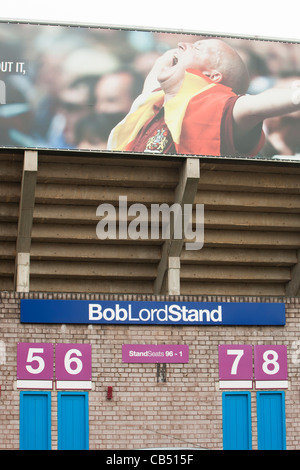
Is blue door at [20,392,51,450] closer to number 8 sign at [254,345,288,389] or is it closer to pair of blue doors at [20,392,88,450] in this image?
pair of blue doors at [20,392,88,450]

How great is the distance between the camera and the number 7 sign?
21891mm

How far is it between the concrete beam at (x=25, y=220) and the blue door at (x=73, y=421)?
4.25 meters

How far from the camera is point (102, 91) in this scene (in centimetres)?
2430

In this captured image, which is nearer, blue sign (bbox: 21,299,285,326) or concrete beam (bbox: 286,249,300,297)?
blue sign (bbox: 21,299,285,326)

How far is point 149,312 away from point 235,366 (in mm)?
2310

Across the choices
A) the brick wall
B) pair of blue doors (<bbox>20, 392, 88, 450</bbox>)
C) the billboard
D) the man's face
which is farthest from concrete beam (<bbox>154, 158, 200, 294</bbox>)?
pair of blue doors (<bbox>20, 392, 88, 450</bbox>)

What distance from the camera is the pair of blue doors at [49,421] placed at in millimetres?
20844

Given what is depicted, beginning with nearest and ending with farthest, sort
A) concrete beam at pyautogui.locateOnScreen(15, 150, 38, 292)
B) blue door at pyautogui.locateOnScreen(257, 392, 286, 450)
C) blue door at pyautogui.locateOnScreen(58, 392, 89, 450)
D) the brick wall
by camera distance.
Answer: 1. blue door at pyautogui.locateOnScreen(58, 392, 89, 450)
2. the brick wall
3. blue door at pyautogui.locateOnScreen(257, 392, 286, 450)
4. concrete beam at pyautogui.locateOnScreen(15, 150, 38, 292)

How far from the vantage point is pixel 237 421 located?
2170 centimetres

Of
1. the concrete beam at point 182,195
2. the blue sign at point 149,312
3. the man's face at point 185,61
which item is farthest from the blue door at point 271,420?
the man's face at point 185,61

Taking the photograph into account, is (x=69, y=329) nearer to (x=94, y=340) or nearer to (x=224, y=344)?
(x=94, y=340)

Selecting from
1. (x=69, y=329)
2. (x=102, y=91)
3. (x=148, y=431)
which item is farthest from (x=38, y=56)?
(x=148, y=431)

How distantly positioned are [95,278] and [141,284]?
1.30 metres

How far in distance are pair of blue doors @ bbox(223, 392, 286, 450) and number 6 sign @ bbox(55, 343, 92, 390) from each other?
10.4 ft
